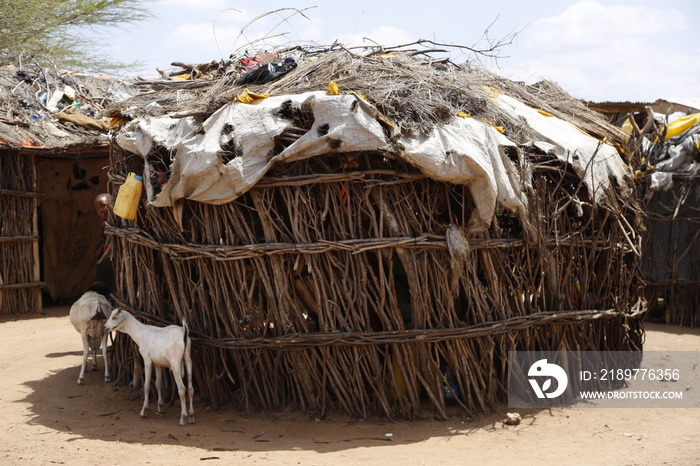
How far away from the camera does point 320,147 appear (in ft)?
17.2

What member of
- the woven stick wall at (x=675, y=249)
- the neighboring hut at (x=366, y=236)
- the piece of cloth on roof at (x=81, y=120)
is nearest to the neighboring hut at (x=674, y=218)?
the woven stick wall at (x=675, y=249)

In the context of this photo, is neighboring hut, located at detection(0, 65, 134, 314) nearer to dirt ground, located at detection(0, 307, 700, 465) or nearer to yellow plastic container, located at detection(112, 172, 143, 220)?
dirt ground, located at detection(0, 307, 700, 465)

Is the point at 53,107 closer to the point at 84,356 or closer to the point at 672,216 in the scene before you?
the point at 84,356

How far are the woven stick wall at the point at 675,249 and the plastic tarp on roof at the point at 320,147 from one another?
5.49 m

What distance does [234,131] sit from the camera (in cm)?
557

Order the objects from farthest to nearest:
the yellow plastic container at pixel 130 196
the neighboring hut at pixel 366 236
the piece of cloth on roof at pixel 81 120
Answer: the piece of cloth on roof at pixel 81 120, the yellow plastic container at pixel 130 196, the neighboring hut at pixel 366 236

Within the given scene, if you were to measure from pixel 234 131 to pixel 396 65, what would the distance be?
6.49ft

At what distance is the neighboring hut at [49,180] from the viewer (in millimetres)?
10719

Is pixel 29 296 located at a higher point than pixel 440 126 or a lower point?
lower

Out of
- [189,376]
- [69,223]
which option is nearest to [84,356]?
[189,376]

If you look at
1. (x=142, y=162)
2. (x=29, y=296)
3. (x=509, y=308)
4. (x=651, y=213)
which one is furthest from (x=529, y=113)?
(x=29, y=296)

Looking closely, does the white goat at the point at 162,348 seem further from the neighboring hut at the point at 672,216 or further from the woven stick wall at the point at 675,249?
the woven stick wall at the point at 675,249

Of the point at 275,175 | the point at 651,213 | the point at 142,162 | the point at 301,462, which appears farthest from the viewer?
the point at 651,213

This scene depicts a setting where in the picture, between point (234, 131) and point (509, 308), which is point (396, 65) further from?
point (509, 308)
